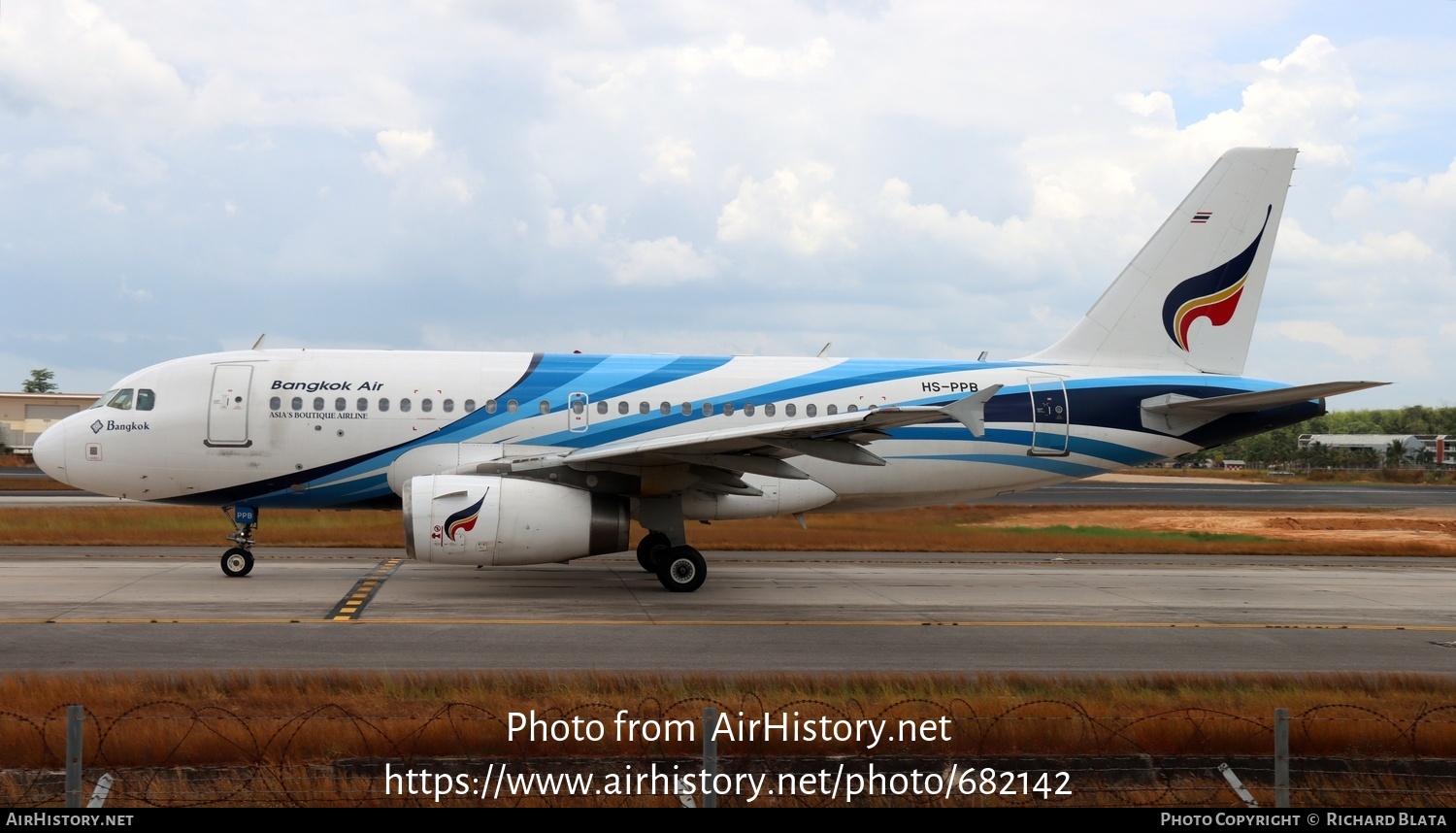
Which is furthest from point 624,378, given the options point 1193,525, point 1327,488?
point 1327,488

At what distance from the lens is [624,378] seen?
2066 cm

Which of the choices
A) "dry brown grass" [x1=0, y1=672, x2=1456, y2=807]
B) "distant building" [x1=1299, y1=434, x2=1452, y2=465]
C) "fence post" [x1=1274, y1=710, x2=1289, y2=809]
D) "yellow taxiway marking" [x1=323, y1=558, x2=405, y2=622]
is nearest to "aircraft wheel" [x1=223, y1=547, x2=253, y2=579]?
"yellow taxiway marking" [x1=323, y1=558, x2=405, y2=622]

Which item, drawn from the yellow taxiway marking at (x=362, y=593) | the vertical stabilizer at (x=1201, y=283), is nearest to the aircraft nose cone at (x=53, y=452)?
the yellow taxiway marking at (x=362, y=593)

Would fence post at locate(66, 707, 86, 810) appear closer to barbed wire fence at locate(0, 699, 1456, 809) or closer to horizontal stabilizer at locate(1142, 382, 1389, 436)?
barbed wire fence at locate(0, 699, 1456, 809)

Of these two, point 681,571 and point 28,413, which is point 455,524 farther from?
point 28,413

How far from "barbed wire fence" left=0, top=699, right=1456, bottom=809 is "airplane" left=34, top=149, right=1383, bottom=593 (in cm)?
742

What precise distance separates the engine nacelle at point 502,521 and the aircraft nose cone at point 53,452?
22.0 feet

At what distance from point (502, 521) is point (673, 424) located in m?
4.22

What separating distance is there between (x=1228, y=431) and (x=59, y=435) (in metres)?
20.3

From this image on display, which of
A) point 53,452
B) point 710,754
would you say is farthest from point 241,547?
point 710,754

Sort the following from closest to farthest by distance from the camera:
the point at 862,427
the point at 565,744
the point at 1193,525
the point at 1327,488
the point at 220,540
A: 1. the point at 565,744
2. the point at 862,427
3. the point at 220,540
4. the point at 1193,525
5. the point at 1327,488

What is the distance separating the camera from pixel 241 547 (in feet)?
65.2

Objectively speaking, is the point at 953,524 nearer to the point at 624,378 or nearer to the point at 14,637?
the point at 624,378

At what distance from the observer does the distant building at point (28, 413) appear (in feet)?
313
